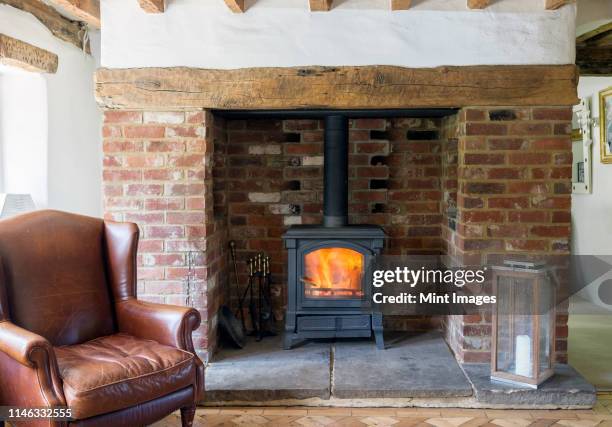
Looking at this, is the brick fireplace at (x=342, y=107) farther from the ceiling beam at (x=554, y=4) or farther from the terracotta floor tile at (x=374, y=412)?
the terracotta floor tile at (x=374, y=412)

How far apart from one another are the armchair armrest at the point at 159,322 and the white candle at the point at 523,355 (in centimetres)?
160

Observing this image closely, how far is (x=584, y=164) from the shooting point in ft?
18.0

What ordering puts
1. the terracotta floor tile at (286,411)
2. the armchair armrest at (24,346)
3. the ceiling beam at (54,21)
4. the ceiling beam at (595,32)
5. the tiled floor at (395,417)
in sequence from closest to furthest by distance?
the armchair armrest at (24,346) < the tiled floor at (395,417) < the terracotta floor tile at (286,411) < the ceiling beam at (54,21) < the ceiling beam at (595,32)

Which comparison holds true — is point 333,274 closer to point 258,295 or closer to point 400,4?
point 258,295

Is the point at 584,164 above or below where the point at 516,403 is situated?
above

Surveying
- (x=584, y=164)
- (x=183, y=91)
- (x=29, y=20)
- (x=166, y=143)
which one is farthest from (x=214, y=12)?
(x=584, y=164)

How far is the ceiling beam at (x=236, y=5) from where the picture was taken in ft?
9.32

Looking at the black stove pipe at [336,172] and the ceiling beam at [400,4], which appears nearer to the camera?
the ceiling beam at [400,4]

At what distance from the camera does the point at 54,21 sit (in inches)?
147

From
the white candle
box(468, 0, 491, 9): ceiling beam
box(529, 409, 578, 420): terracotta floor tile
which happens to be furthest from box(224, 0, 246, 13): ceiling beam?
box(529, 409, 578, 420): terracotta floor tile

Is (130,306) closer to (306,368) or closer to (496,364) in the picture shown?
(306,368)

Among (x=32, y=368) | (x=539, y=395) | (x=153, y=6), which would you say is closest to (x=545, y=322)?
(x=539, y=395)

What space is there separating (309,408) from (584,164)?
410 centimetres

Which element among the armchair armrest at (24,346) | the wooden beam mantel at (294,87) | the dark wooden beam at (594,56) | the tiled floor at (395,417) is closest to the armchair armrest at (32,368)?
the armchair armrest at (24,346)
